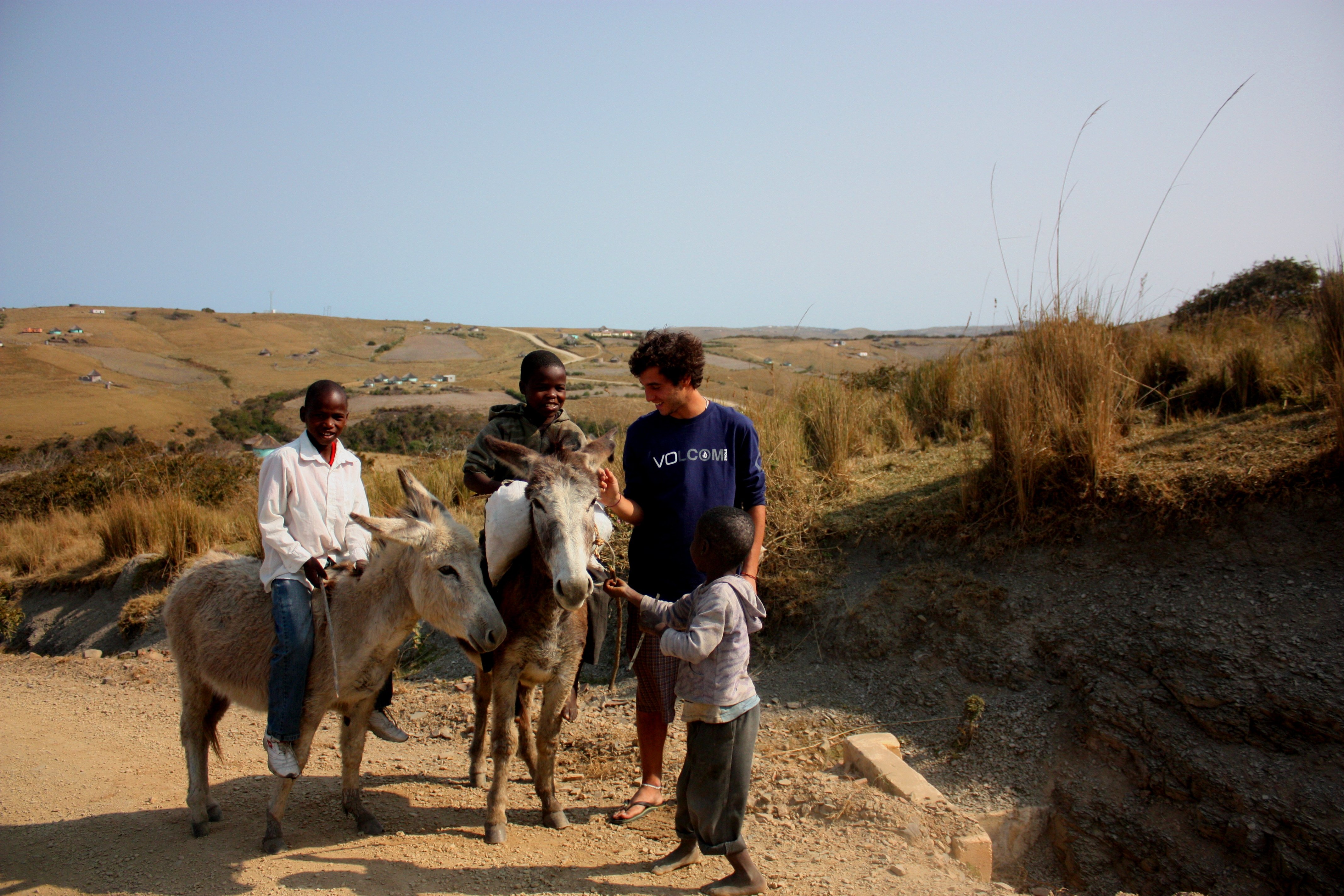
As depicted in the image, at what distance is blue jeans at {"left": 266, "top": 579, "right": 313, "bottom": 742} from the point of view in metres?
3.83

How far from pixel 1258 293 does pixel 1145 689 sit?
1023 centimetres

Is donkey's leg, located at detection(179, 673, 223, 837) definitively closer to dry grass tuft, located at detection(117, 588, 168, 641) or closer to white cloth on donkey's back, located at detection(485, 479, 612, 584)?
white cloth on donkey's back, located at detection(485, 479, 612, 584)

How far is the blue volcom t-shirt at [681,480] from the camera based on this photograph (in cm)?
392

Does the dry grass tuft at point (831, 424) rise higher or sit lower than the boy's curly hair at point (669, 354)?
lower

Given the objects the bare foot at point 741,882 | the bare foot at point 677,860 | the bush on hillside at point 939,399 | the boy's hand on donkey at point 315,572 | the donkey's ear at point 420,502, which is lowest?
the bare foot at point 677,860

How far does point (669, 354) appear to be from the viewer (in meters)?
3.77

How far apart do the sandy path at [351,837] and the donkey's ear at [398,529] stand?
166cm

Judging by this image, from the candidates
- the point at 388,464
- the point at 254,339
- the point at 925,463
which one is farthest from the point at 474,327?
the point at 925,463

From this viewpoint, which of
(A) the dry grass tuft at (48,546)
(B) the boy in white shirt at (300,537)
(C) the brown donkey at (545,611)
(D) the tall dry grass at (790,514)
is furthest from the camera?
(A) the dry grass tuft at (48,546)

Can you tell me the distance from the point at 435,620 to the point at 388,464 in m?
10.6

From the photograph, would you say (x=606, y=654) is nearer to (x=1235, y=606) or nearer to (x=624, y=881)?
(x=624, y=881)

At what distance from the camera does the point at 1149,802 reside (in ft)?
14.7

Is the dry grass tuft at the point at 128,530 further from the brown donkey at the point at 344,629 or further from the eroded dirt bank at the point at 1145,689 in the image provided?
the eroded dirt bank at the point at 1145,689

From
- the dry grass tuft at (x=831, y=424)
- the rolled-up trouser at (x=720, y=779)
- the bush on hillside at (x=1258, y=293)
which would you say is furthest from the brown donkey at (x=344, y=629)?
the bush on hillside at (x=1258, y=293)
